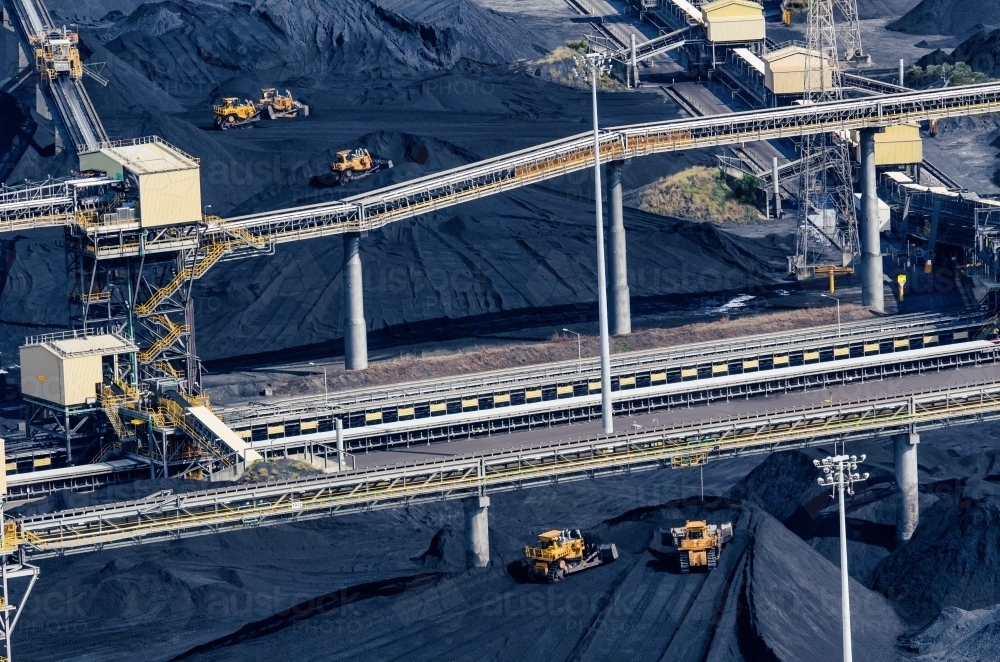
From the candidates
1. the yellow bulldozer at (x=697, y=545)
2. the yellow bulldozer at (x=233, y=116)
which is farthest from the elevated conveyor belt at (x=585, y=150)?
the yellow bulldozer at (x=233, y=116)

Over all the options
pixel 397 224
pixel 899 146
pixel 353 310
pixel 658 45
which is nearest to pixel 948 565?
pixel 353 310

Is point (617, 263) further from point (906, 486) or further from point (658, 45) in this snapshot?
point (658, 45)

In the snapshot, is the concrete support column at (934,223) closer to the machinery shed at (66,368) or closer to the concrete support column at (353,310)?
the concrete support column at (353,310)

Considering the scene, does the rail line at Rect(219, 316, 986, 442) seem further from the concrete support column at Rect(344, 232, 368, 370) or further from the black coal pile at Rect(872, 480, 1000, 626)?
the black coal pile at Rect(872, 480, 1000, 626)

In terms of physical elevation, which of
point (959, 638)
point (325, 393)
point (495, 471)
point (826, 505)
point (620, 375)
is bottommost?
point (959, 638)

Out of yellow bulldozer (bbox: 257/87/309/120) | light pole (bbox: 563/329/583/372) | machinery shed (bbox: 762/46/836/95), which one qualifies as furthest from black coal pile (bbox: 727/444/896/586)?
yellow bulldozer (bbox: 257/87/309/120)

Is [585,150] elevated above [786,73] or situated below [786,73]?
below

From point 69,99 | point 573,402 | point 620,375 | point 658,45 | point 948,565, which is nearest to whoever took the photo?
point 948,565
